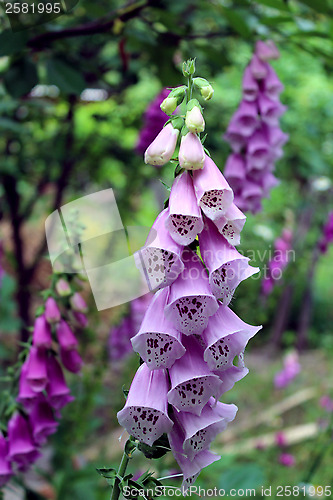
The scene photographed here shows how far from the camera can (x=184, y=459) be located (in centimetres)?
54

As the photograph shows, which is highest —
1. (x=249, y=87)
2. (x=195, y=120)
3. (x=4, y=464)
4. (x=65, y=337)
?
(x=195, y=120)

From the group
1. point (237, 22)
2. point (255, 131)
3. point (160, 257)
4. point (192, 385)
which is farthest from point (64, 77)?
point (192, 385)

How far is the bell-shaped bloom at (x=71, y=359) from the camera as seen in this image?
0.84 meters

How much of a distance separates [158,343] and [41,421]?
385mm

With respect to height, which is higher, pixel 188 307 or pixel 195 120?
pixel 195 120

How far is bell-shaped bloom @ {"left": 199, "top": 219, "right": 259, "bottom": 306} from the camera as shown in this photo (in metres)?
0.51

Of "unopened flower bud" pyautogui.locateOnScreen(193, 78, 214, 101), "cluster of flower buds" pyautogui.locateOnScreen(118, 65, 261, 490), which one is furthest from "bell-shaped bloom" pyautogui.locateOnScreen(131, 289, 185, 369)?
"unopened flower bud" pyautogui.locateOnScreen(193, 78, 214, 101)

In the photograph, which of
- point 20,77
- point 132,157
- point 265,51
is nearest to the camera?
point 20,77

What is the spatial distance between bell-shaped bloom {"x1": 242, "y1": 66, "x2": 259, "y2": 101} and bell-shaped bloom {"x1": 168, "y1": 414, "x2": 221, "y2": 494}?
807mm

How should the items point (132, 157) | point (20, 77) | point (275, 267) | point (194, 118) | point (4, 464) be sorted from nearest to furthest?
1. point (194, 118)
2. point (4, 464)
3. point (20, 77)
4. point (275, 267)
5. point (132, 157)

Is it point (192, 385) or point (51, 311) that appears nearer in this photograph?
point (192, 385)

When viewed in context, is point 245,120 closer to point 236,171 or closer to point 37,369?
point 236,171

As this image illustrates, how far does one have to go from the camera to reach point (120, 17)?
2.95 ft

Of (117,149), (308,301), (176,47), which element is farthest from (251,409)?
(176,47)
